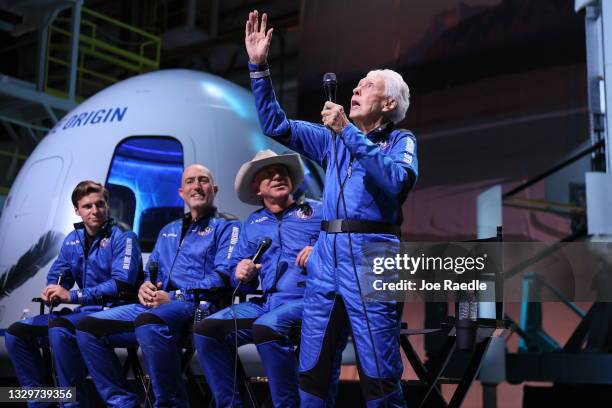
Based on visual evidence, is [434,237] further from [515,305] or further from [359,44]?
[359,44]

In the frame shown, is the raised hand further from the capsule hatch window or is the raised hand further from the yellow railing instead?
the yellow railing

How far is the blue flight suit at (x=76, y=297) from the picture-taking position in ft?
14.2

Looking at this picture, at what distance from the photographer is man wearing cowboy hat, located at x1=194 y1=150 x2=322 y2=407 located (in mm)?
3592

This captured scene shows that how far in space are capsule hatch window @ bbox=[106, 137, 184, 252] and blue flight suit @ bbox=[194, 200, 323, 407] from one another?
6.49ft

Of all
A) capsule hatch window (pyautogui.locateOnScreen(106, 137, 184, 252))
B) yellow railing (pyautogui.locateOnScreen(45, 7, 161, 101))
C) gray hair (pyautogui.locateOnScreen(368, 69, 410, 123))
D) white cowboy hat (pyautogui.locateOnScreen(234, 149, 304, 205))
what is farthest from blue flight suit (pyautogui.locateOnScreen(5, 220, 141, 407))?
yellow railing (pyautogui.locateOnScreen(45, 7, 161, 101))

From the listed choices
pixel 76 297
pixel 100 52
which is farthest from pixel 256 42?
pixel 100 52

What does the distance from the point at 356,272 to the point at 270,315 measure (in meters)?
0.90

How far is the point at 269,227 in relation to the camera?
160 inches

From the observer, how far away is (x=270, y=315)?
3.69 metres

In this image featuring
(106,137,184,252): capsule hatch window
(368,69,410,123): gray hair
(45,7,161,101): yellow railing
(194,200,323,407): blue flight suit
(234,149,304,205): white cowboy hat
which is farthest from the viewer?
(45,7,161,101): yellow railing

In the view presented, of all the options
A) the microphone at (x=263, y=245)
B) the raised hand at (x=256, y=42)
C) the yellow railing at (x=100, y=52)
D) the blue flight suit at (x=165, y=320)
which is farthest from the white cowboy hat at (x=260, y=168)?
the yellow railing at (x=100, y=52)

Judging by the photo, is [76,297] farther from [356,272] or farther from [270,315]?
[356,272]

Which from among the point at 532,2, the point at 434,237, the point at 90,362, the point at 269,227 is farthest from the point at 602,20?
the point at 532,2

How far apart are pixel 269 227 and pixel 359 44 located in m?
5.54
